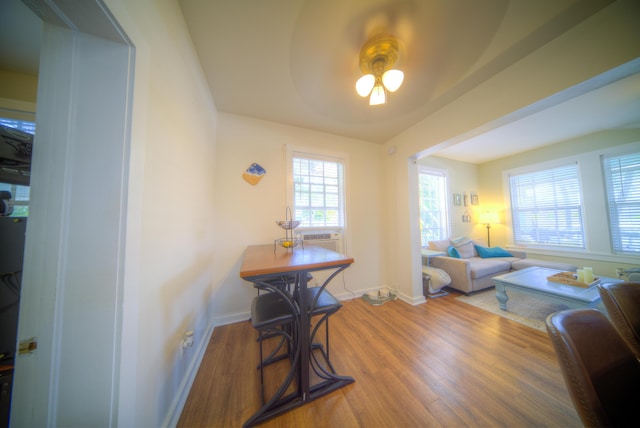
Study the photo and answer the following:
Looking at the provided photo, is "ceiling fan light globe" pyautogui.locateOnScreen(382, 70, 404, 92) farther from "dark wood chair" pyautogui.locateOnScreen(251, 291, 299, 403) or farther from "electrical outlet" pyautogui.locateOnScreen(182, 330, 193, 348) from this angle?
"electrical outlet" pyautogui.locateOnScreen(182, 330, 193, 348)

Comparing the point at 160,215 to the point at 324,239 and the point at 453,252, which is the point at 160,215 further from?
the point at 453,252

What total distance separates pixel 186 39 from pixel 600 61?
2883 millimetres

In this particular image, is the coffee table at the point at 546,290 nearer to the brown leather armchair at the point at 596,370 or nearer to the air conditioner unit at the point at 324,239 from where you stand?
the brown leather armchair at the point at 596,370

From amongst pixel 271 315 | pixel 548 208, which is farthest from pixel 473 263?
pixel 271 315

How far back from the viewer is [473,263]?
3014 mm

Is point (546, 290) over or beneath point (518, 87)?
beneath

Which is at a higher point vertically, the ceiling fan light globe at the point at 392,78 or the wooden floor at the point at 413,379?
the ceiling fan light globe at the point at 392,78

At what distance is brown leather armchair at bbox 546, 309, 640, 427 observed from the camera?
55cm

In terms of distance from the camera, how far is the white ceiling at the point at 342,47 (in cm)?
114

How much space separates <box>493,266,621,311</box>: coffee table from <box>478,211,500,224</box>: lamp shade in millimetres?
1798

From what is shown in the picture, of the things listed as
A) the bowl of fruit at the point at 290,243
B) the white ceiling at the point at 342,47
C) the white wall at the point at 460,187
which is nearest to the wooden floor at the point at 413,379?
the bowl of fruit at the point at 290,243

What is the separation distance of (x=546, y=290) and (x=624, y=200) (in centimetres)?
299

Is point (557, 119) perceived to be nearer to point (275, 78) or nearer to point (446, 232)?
point (446, 232)

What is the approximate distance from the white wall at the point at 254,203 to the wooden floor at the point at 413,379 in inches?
19.0
